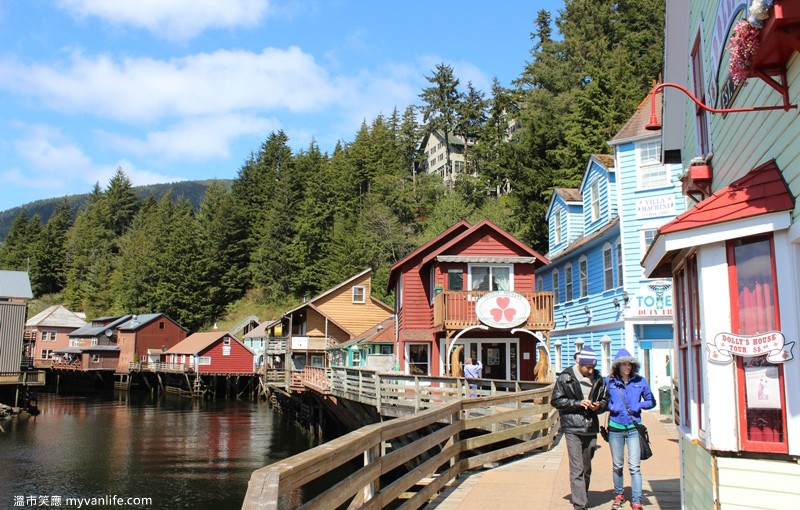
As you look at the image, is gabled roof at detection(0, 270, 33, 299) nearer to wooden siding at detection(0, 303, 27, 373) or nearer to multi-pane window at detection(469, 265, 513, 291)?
wooden siding at detection(0, 303, 27, 373)

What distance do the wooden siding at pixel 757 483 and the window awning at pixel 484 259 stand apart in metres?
19.9

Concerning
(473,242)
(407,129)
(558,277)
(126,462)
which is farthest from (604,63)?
(407,129)

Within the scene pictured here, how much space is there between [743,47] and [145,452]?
97.9 ft

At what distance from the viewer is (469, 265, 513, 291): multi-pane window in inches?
1017

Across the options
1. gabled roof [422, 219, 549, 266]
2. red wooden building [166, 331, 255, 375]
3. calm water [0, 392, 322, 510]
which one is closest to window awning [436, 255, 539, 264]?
gabled roof [422, 219, 549, 266]

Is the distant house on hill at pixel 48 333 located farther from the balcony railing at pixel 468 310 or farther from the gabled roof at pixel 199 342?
the balcony railing at pixel 468 310

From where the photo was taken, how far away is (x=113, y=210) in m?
119

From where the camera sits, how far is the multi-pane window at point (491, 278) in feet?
84.8

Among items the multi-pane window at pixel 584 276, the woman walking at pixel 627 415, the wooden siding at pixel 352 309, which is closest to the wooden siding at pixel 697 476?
the woman walking at pixel 627 415

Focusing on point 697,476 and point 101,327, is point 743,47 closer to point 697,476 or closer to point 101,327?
point 697,476

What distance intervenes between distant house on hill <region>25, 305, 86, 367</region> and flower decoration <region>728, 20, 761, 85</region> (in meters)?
97.3

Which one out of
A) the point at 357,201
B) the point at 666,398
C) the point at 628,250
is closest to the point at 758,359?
the point at 666,398

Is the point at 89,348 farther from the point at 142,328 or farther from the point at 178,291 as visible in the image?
the point at 178,291

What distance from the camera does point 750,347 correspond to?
4.95 meters
